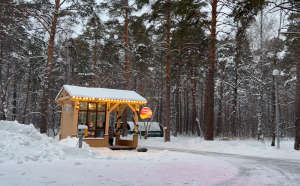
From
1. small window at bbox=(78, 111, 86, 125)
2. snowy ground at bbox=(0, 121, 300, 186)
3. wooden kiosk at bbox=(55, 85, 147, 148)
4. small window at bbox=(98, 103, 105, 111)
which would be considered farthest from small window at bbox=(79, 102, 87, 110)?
snowy ground at bbox=(0, 121, 300, 186)

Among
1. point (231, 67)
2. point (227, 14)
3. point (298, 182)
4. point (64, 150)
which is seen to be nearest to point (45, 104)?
point (64, 150)

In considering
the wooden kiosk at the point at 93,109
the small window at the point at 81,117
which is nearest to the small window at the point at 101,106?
the wooden kiosk at the point at 93,109

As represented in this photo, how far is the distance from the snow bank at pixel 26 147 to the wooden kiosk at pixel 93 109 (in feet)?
17.3

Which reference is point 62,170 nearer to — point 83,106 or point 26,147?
point 26,147

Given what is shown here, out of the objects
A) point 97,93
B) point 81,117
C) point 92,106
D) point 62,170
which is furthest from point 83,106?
point 62,170

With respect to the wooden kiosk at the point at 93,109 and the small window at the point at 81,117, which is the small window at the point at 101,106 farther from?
the small window at the point at 81,117

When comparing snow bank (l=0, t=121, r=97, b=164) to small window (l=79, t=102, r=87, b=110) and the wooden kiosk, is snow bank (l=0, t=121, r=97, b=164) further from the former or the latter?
small window (l=79, t=102, r=87, b=110)

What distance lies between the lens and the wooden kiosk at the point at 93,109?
15047 millimetres

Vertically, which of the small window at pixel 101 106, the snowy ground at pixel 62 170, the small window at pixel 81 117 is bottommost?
the snowy ground at pixel 62 170

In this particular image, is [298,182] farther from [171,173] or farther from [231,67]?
[231,67]

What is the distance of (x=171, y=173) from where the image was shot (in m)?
7.16

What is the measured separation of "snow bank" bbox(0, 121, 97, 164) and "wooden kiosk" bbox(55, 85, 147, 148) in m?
5.26

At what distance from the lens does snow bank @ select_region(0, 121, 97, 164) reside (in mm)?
7527

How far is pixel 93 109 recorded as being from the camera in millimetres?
16453
